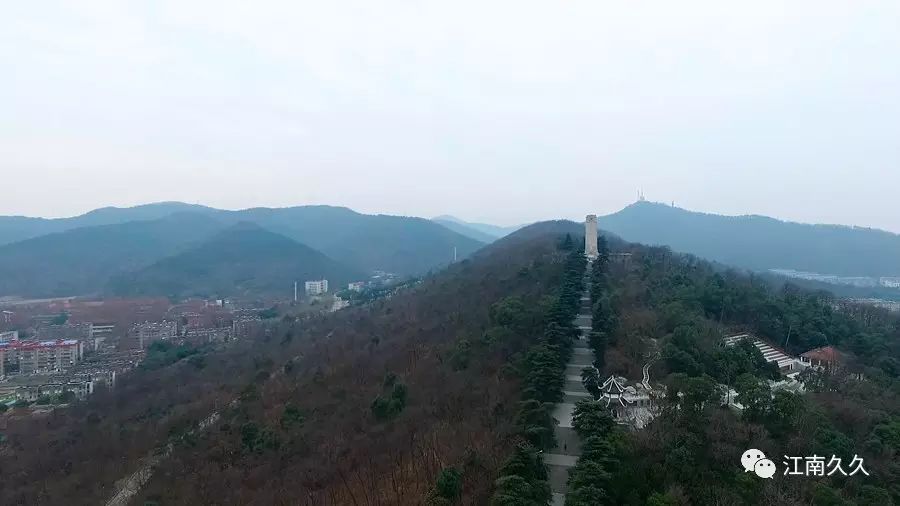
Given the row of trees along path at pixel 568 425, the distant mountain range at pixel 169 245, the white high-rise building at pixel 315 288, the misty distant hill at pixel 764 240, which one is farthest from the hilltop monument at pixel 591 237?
the misty distant hill at pixel 764 240

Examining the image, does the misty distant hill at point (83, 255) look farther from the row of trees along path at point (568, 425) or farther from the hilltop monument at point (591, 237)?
the row of trees along path at point (568, 425)

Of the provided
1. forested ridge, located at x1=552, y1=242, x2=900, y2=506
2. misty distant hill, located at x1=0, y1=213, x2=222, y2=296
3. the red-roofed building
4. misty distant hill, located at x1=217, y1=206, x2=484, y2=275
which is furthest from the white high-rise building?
the red-roofed building

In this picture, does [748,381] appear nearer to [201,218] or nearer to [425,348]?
[425,348]
